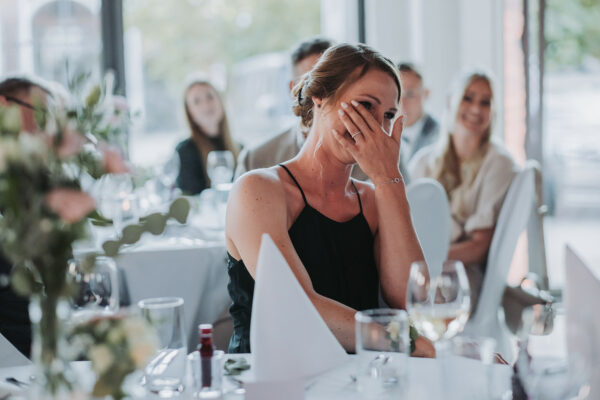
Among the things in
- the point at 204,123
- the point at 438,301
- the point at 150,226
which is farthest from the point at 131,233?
the point at 204,123

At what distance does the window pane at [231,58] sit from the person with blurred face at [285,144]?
2.34 m

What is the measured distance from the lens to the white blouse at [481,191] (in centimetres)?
343

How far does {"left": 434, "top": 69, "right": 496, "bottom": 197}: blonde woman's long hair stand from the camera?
369 cm

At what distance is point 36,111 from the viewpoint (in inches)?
37.9

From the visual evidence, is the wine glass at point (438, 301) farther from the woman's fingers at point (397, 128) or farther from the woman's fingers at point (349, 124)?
the woman's fingers at point (397, 128)

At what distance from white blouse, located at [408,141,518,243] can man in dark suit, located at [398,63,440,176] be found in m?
0.91

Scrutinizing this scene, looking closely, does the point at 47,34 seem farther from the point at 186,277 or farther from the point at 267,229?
the point at 267,229

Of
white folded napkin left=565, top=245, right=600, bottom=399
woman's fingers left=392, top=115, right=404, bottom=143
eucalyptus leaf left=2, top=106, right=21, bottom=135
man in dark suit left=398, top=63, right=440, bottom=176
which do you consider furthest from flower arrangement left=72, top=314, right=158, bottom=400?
man in dark suit left=398, top=63, right=440, bottom=176

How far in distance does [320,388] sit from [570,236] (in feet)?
15.2

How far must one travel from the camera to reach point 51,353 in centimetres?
94

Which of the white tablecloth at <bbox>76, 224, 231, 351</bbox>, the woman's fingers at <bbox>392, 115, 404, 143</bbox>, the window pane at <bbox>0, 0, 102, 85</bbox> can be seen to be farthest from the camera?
the window pane at <bbox>0, 0, 102, 85</bbox>

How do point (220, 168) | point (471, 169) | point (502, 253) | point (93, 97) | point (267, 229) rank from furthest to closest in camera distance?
1. point (220, 168)
2. point (471, 169)
3. point (502, 253)
4. point (267, 229)
5. point (93, 97)

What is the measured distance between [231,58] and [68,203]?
4977 millimetres

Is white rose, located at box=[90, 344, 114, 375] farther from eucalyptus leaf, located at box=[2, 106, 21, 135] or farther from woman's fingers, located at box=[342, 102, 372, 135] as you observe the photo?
woman's fingers, located at box=[342, 102, 372, 135]
